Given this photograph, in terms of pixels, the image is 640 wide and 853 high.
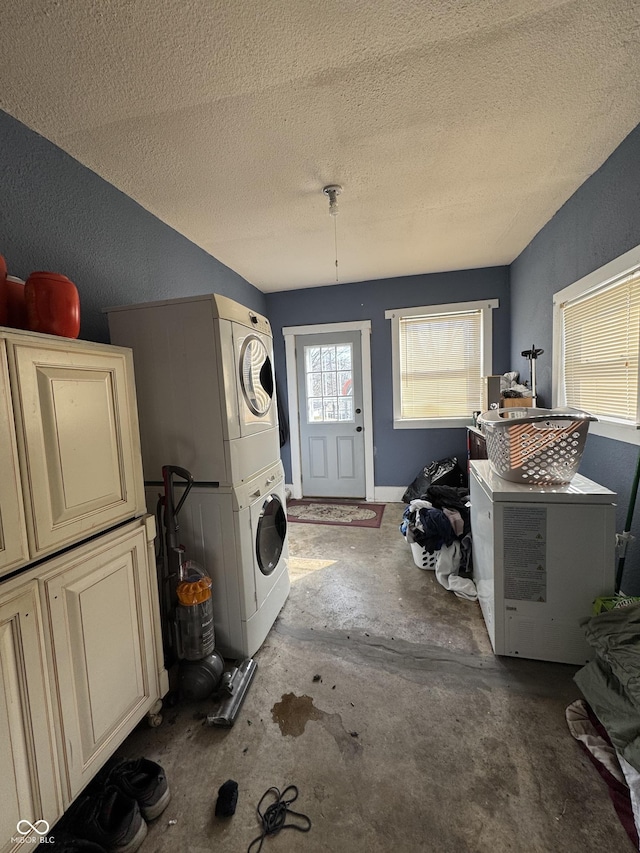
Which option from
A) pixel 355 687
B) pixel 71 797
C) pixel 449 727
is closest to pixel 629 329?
pixel 449 727

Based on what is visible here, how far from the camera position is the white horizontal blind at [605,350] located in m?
1.73

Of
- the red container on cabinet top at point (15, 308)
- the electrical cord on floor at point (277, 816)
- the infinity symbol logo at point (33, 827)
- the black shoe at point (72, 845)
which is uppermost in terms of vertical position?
the red container on cabinet top at point (15, 308)

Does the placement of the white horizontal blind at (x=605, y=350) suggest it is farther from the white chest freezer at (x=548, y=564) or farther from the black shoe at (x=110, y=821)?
the black shoe at (x=110, y=821)

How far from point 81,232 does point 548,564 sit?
2.75m

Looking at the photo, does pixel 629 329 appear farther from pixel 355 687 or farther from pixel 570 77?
pixel 355 687

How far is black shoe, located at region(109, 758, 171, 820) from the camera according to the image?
1086mm

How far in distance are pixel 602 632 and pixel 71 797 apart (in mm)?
1891

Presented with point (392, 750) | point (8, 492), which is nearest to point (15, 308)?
point (8, 492)

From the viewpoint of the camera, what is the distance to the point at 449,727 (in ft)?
4.40

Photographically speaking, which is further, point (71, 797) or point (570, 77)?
point (570, 77)

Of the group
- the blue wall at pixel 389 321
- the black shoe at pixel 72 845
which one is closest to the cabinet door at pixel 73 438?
the black shoe at pixel 72 845

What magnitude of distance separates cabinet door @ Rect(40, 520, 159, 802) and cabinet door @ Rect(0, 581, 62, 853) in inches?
1.8

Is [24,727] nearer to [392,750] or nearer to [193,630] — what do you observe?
[193,630]

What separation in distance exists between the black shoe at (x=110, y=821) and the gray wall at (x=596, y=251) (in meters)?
2.28
